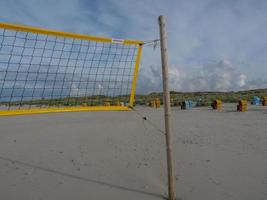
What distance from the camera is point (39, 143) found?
4410 mm

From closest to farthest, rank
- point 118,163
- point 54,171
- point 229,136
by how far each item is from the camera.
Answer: point 54,171 < point 118,163 < point 229,136

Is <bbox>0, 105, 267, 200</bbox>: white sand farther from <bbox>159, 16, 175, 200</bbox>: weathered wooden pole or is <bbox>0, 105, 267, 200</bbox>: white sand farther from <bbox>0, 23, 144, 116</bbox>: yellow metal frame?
<bbox>0, 23, 144, 116</bbox>: yellow metal frame

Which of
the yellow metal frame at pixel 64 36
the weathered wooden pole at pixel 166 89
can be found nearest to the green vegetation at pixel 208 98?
the yellow metal frame at pixel 64 36

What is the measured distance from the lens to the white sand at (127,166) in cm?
255

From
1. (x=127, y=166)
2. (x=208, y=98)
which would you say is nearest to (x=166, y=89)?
(x=127, y=166)

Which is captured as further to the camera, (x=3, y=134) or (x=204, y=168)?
(x=3, y=134)

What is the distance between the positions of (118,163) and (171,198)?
A: 1156mm

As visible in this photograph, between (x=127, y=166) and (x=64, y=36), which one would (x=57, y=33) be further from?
Result: (x=127, y=166)

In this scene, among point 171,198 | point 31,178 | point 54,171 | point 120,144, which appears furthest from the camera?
point 120,144

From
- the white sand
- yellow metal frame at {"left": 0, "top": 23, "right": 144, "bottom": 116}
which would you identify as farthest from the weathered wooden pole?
yellow metal frame at {"left": 0, "top": 23, "right": 144, "bottom": 116}

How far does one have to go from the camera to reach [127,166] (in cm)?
329

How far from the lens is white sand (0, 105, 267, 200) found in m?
2.55

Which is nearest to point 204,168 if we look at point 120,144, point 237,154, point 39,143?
point 237,154

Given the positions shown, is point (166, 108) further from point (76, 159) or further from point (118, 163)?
point (76, 159)
